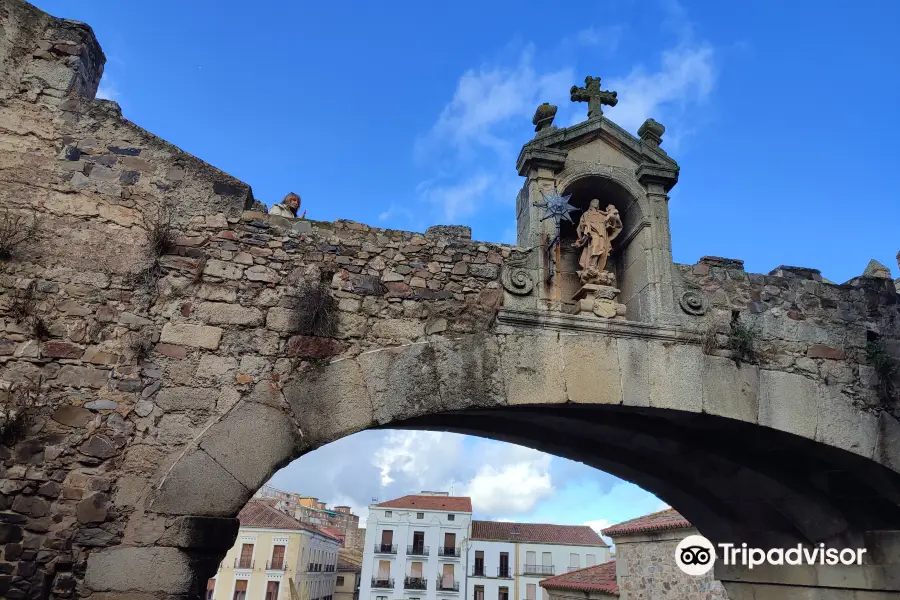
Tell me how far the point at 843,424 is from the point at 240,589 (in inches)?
1089

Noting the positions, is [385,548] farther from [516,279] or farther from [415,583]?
[516,279]

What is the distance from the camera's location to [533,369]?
4172mm

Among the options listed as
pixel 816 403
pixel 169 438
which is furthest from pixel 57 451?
pixel 816 403

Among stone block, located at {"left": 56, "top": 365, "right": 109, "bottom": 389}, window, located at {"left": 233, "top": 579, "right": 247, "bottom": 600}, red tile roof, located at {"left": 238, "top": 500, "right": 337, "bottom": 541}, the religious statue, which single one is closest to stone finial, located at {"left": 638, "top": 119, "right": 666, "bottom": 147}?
the religious statue

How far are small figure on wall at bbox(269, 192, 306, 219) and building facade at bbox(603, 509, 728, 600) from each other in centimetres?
722

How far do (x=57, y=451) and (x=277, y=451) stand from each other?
1.19m

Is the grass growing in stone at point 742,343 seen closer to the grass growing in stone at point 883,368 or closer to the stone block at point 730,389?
the stone block at point 730,389

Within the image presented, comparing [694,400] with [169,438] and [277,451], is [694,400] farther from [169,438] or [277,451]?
[169,438]

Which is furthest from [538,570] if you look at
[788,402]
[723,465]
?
[788,402]

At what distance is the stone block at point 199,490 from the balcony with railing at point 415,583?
2984 centimetres

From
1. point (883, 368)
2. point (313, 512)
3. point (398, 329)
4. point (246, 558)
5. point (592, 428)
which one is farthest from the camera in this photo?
point (313, 512)

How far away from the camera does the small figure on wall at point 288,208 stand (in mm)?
4345

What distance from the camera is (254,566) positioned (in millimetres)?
26672

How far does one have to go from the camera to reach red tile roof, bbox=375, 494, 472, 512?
32.3m
